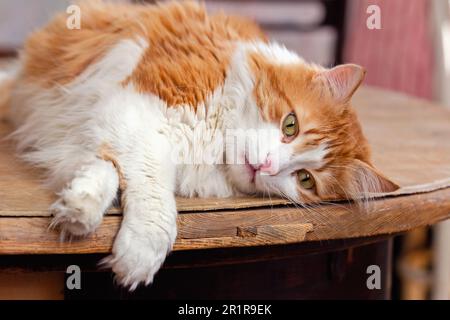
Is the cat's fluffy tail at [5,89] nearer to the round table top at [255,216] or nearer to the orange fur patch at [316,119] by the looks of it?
the round table top at [255,216]

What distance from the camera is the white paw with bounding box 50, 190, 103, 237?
38.5 inches

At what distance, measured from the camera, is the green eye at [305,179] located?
49.2 inches

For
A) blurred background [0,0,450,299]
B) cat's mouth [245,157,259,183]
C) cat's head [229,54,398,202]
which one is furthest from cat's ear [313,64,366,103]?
blurred background [0,0,450,299]

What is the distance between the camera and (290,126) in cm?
125

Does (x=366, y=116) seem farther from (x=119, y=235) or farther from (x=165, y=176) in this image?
(x=119, y=235)

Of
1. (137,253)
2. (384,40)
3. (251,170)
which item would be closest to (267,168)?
(251,170)

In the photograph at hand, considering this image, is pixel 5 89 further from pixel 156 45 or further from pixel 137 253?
pixel 137 253

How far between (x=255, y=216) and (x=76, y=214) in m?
0.29

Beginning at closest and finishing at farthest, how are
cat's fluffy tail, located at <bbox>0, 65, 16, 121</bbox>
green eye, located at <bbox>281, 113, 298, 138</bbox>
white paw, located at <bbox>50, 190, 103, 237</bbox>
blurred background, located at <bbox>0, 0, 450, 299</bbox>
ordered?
white paw, located at <bbox>50, 190, 103, 237</bbox> → green eye, located at <bbox>281, 113, 298, 138</bbox> → cat's fluffy tail, located at <bbox>0, 65, 16, 121</bbox> → blurred background, located at <bbox>0, 0, 450, 299</bbox>

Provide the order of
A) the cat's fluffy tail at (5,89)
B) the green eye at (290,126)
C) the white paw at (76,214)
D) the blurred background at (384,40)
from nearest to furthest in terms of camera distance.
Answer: the white paw at (76,214) → the green eye at (290,126) → the cat's fluffy tail at (5,89) → the blurred background at (384,40)

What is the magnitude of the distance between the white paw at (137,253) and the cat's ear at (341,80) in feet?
1.46

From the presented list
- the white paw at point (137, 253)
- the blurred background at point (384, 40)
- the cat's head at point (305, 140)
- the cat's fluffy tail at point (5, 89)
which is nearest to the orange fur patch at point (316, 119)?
the cat's head at point (305, 140)

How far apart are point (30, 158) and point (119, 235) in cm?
37

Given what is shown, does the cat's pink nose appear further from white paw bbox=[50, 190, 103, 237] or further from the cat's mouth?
white paw bbox=[50, 190, 103, 237]
